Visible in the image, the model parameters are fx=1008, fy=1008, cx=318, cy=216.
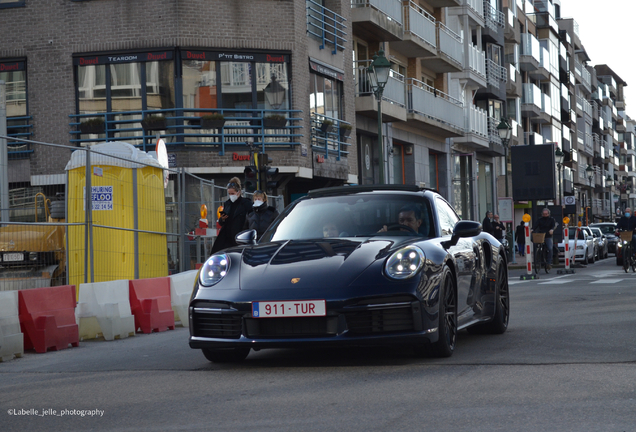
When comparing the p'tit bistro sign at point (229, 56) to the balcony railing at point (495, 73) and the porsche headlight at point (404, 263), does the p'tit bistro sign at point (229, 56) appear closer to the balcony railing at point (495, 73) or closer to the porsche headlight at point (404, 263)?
the porsche headlight at point (404, 263)

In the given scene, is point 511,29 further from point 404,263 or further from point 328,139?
point 404,263

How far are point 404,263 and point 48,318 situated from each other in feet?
13.9

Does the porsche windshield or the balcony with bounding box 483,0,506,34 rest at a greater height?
the balcony with bounding box 483,0,506,34

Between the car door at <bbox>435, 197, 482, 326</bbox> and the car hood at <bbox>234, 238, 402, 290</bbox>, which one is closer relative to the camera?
the car hood at <bbox>234, 238, 402, 290</bbox>

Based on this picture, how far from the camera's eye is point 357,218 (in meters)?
8.27

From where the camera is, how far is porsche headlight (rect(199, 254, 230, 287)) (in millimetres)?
7461

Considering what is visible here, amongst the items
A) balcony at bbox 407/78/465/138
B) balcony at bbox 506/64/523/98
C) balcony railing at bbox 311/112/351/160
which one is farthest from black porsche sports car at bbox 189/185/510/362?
balcony at bbox 506/64/523/98

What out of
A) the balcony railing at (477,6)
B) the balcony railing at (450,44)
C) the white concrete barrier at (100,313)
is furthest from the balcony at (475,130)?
the white concrete barrier at (100,313)

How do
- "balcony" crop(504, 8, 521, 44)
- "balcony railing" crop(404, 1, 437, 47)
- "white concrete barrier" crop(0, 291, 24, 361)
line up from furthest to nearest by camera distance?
"balcony" crop(504, 8, 521, 44) → "balcony railing" crop(404, 1, 437, 47) → "white concrete barrier" crop(0, 291, 24, 361)

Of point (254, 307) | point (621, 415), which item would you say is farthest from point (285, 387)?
point (621, 415)

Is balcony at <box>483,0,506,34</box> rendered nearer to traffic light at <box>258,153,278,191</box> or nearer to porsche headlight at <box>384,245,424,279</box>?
traffic light at <box>258,153,278,191</box>

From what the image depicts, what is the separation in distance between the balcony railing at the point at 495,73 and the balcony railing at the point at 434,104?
6.89 m

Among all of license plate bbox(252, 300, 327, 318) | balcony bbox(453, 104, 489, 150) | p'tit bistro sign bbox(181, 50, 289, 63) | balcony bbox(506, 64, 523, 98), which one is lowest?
license plate bbox(252, 300, 327, 318)

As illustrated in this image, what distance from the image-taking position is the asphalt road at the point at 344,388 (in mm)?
5160
